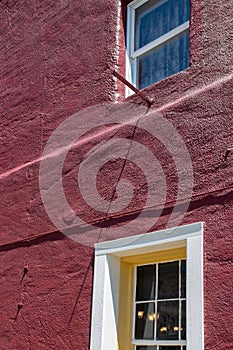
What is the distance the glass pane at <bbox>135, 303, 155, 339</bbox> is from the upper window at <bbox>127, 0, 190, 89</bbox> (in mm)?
2354

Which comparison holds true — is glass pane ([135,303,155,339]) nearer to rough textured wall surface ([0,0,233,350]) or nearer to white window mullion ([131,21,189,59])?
rough textured wall surface ([0,0,233,350])

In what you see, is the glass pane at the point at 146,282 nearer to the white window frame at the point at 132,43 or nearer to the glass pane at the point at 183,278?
the glass pane at the point at 183,278

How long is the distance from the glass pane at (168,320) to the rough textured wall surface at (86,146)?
0.58m

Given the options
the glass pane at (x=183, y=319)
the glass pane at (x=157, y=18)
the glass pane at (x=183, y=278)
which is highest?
the glass pane at (x=157, y=18)

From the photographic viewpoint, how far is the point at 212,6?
5.94 meters

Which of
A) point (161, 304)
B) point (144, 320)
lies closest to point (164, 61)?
point (161, 304)

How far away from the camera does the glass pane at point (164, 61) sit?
6320 mm

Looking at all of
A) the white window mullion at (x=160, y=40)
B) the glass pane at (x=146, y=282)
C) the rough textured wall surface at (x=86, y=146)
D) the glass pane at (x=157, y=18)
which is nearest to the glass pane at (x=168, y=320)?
the glass pane at (x=146, y=282)

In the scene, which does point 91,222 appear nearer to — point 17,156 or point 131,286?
point 131,286

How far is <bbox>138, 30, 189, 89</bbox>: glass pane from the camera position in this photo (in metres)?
6.32

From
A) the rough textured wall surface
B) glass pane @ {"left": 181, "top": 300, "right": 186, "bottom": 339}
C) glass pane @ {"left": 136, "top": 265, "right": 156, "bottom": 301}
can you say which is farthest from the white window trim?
glass pane @ {"left": 181, "top": 300, "right": 186, "bottom": 339}

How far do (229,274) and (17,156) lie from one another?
12.0 ft

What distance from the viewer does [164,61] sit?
6520 millimetres

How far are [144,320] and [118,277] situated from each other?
48cm
